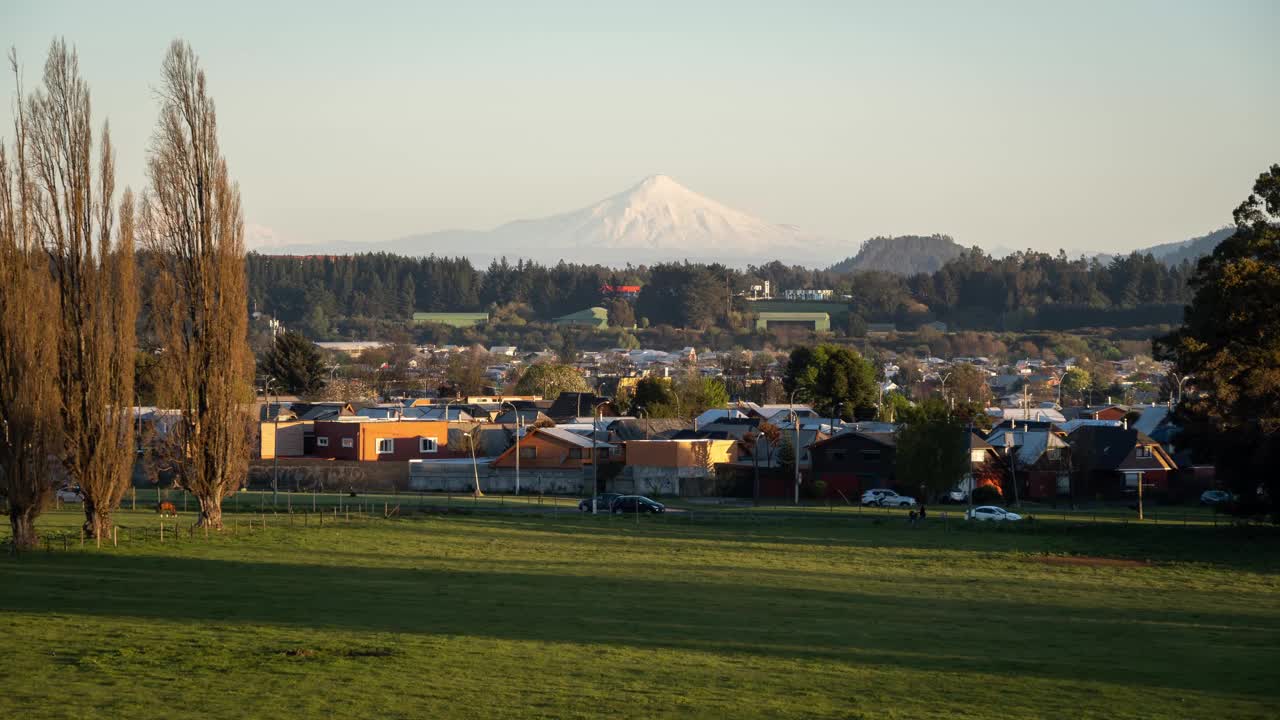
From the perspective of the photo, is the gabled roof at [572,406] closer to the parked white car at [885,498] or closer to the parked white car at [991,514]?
the parked white car at [885,498]

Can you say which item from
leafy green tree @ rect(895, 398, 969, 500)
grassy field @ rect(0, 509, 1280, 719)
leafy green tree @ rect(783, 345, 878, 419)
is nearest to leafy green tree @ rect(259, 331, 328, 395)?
leafy green tree @ rect(783, 345, 878, 419)

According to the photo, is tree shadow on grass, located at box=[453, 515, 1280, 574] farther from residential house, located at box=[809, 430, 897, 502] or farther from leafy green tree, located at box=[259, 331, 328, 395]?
leafy green tree, located at box=[259, 331, 328, 395]

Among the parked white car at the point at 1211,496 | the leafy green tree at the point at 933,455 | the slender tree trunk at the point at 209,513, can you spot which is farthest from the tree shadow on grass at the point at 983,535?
the parked white car at the point at 1211,496

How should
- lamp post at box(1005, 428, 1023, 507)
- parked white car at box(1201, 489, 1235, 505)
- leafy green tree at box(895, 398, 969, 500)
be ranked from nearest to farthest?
leafy green tree at box(895, 398, 969, 500) < parked white car at box(1201, 489, 1235, 505) < lamp post at box(1005, 428, 1023, 507)

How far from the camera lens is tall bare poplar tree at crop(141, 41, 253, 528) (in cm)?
4291

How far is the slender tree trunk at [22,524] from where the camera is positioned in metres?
36.4

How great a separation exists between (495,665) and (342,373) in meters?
131

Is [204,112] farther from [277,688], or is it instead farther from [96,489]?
[277,688]

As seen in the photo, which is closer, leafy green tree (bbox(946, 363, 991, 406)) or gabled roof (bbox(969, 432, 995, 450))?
gabled roof (bbox(969, 432, 995, 450))

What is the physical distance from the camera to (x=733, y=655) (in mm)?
23109

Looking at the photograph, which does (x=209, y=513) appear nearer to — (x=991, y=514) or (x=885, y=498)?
(x=991, y=514)

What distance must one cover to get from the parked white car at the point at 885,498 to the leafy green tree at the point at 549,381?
65386 millimetres

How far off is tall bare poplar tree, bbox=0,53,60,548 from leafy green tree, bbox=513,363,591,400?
92610 millimetres

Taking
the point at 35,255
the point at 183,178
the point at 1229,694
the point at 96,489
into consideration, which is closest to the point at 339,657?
the point at 1229,694
